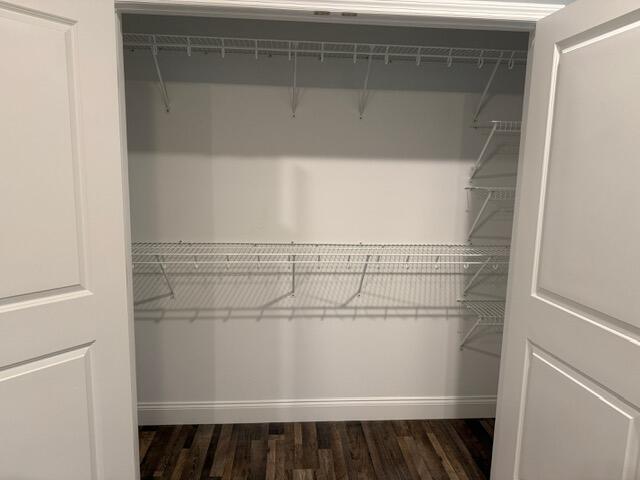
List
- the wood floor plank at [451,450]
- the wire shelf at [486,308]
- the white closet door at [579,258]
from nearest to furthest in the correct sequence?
the white closet door at [579,258] → the wood floor plank at [451,450] → the wire shelf at [486,308]

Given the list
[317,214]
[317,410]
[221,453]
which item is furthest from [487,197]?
[221,453]

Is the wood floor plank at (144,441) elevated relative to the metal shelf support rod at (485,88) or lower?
lower

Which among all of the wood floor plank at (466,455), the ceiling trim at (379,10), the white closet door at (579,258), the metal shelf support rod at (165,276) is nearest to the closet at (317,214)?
the metal shelf support rod at (165,276)

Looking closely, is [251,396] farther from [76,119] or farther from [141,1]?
[141,1]

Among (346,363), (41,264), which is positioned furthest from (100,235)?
(346,363)

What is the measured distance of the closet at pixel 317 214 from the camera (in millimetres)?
1984

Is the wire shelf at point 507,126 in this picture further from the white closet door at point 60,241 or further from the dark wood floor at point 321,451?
the white closet door at point 60,241

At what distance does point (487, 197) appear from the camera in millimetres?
2115

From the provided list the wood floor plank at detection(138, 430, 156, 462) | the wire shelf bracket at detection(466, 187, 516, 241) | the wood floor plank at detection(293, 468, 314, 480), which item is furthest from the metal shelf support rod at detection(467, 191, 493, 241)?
the wood floor plank at detection(138, 430, 156, 462)

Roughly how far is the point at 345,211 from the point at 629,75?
4.24ft

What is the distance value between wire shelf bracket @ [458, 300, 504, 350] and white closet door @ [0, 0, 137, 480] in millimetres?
1709

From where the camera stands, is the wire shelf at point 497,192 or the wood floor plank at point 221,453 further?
the wire shelf at point 497,192

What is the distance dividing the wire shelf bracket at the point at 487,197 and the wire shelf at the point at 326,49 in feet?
2.00

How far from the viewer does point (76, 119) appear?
1.23 meters
